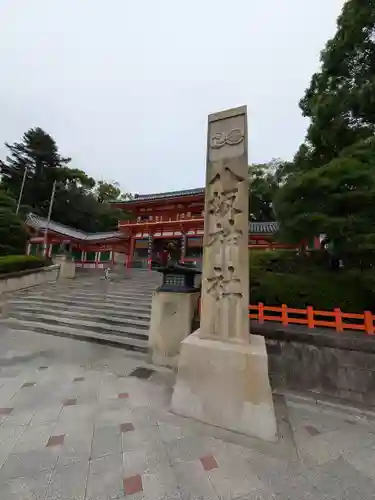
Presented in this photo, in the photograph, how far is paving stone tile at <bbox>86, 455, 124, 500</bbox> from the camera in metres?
1.71

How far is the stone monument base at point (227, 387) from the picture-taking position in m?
2.46

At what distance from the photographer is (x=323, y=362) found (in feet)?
11.5

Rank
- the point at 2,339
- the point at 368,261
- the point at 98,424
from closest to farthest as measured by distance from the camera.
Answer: the point at 98,424 < the point at 368,261 < the point at 2,339

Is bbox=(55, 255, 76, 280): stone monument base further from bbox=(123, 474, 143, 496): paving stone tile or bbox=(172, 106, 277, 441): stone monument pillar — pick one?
bbox=(123, 474, 143, 496): paving stone tile

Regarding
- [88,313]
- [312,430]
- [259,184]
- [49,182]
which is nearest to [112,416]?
[312,430]

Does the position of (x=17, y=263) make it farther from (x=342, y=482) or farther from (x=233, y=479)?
(x=342, y=482)

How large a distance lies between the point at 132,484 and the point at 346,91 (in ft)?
27.4

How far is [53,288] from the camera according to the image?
1077 centimetres

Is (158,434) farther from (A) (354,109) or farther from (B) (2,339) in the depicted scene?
(A) (354,109)

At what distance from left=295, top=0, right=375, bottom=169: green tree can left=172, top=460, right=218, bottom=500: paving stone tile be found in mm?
6722

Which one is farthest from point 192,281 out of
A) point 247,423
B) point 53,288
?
point 53,288

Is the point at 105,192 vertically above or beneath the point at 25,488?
above

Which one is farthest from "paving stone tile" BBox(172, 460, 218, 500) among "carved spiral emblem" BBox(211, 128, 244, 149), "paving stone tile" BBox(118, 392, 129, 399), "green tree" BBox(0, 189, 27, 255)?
"green tree" BBox(0, 189, 27, 255)

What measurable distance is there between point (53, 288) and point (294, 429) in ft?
35.6
